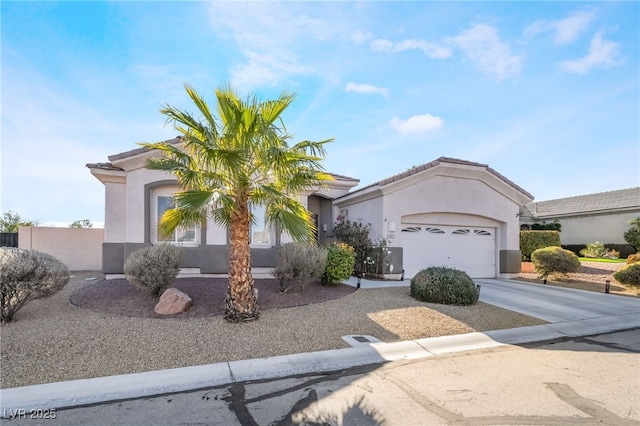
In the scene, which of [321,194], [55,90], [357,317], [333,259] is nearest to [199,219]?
[357,317]

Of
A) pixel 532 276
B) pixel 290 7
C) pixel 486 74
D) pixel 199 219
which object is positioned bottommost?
pixel 532 276

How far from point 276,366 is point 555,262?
1388 centimetres

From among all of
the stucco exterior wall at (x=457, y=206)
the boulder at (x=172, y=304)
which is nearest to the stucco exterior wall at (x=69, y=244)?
the boulder at (x=172, y=304)

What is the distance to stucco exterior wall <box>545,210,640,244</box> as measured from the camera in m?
24.5

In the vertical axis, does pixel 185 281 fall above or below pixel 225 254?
below

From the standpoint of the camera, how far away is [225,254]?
1277 cm

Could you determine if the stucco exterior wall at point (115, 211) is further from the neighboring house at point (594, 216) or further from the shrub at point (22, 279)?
the neighboring house at point (594, 216)

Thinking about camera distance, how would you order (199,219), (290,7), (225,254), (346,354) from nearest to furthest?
1. (346,354)
2. (199,219)
3. (290,7)
4. (225,254)

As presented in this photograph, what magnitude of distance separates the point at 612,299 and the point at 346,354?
10.4 metres

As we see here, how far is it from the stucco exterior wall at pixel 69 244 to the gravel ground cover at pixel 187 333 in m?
7.77

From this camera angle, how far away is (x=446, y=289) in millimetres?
9414

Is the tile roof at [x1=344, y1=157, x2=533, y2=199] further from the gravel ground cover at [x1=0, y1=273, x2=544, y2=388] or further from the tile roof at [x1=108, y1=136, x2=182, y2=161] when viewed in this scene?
the tile roof at [x1=108, y1=136, x2=182, y2=161]

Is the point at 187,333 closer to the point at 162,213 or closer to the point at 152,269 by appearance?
the point at 152,269

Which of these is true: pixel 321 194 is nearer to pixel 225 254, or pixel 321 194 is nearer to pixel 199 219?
pixel 225 254
